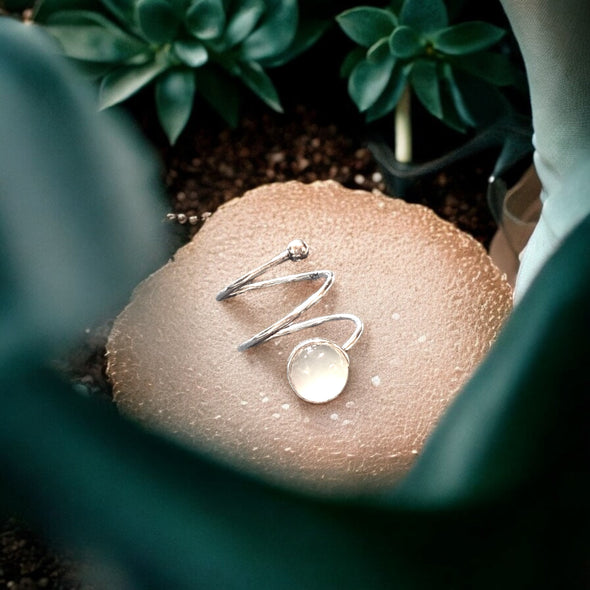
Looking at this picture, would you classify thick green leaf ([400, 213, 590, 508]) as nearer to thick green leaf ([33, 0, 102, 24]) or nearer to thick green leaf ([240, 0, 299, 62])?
thick green leaf ([240, 0, 299, 62])

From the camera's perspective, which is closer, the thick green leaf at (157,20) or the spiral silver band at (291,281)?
the spiral silver band at (291,281)

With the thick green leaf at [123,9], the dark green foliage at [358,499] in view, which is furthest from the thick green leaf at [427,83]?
the dark green foliage at [358,499]

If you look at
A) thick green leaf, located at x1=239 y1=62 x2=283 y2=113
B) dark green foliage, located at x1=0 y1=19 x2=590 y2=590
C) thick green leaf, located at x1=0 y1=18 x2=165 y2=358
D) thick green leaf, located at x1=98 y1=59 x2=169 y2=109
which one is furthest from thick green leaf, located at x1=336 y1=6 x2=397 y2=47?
dark green foliage, located at x1=0 y1=19 x2=590 y2=590

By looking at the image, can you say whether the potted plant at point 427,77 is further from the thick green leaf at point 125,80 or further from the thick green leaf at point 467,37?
the thick green leaf at point 125,80

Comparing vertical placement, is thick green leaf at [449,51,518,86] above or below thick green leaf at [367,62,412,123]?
below

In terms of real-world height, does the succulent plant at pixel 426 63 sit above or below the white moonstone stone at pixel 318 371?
above

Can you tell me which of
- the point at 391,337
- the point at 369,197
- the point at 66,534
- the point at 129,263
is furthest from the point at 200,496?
the point at 369,197

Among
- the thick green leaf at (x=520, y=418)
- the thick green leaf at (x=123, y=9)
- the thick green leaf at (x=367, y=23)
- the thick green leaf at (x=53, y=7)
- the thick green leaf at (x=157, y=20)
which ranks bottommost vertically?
the thick green leaf at (x=520, y=418)
